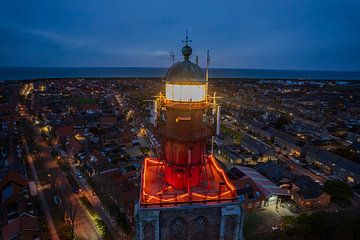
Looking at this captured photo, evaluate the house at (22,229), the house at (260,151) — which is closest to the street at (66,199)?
the house at (22,229)

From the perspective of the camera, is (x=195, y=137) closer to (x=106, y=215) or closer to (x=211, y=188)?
(x=211, y=188)

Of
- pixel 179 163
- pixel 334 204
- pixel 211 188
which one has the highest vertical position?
pixel 179 163

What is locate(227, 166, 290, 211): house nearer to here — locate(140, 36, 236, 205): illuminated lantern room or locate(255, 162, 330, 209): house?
locate(255, 162, 330, 209): house

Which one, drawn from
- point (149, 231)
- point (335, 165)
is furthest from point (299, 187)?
point (149, 231)

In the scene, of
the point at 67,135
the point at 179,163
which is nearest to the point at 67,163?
the point at 67,135

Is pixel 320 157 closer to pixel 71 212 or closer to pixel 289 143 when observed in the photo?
pixel 289 143

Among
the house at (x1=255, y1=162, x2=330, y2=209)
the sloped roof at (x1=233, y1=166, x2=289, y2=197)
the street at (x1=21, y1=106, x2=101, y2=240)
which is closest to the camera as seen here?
the street at (x1=21, y1=106, x2=101, y2=240)

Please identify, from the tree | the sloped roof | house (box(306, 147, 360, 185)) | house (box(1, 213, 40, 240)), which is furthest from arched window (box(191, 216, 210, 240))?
house (box(306, 147, 360, 185))
